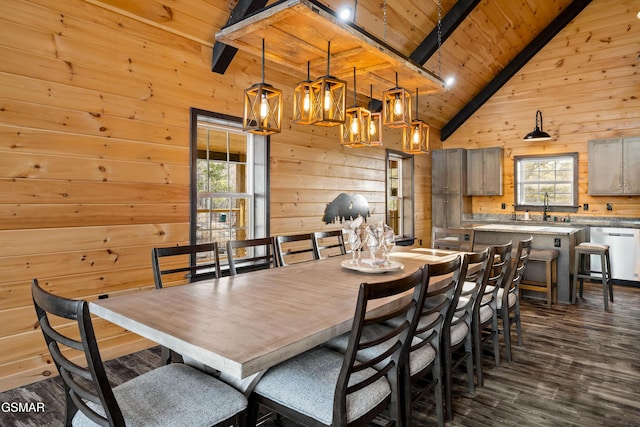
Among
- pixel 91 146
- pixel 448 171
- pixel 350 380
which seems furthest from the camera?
pixel 448 171

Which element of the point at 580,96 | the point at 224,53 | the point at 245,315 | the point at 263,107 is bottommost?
the point at 245,315

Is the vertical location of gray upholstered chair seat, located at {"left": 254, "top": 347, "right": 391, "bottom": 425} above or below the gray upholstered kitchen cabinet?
below

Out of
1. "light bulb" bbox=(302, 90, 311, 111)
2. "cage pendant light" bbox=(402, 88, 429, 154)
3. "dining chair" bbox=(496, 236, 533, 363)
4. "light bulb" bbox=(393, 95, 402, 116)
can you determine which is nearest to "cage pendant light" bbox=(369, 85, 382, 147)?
"light bulb" bbox=(393, 95, 402, 116)

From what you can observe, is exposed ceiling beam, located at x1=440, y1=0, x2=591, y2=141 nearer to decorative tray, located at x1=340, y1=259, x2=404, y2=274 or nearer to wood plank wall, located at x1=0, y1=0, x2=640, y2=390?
wood plank wall, located at x1=0, y1=0, x2=640, y2=390

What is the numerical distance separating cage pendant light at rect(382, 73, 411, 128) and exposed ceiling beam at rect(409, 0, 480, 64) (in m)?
2.00

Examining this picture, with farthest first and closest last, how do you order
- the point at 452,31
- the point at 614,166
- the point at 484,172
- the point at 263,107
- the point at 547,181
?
the point at 484,172, the point at 547,181, the point at 614,166, the point at 452,31, the point at 263,107

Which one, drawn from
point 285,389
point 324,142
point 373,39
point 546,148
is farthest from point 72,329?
point 546,148

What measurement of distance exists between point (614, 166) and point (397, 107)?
487 cm

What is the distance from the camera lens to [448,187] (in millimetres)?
7375

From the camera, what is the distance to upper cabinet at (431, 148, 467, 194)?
23.7ft

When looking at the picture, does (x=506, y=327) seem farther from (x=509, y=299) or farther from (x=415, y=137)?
(x=415, y=137)

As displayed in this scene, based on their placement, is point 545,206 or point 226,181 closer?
point 226,181

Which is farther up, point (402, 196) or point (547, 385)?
point (402, 196)

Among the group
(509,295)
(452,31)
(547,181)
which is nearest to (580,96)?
(547,181)
